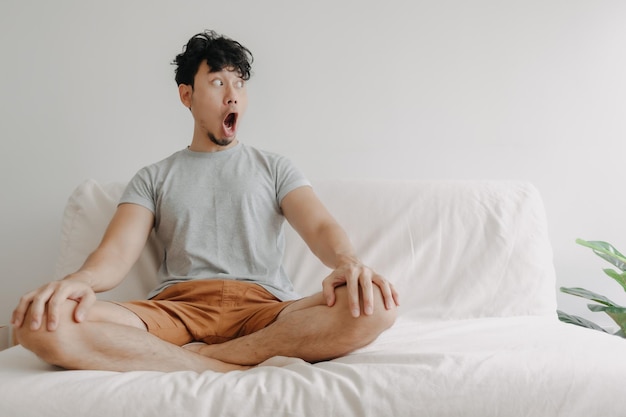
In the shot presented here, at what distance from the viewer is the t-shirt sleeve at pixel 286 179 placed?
1.74m

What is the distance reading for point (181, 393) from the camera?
105 centimetres

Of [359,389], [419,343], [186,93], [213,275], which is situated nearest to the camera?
[359,389]

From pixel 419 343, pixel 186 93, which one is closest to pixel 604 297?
pixel 419 343

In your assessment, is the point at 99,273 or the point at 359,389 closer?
the point at 359,389

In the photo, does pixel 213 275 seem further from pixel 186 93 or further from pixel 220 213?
pixel 186 93

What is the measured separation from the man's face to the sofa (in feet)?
1.14

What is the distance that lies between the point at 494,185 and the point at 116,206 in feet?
3.79

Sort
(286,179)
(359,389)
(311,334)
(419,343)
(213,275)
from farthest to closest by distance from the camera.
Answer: (286,179) < (213,275) < (419,343) < (311,334) < (359,389)

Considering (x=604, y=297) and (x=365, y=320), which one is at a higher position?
(x=365, y=320)

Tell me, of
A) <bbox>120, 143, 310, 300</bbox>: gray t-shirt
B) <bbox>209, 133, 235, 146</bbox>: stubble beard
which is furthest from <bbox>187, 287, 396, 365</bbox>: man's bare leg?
<bbox>209, 133, 235, 146</bbox>: stubble beard

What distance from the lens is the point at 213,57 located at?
6.00ft

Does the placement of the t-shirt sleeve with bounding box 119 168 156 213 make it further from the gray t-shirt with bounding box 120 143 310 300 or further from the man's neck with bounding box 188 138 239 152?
the man's neck with bounding box 188 138 239 152

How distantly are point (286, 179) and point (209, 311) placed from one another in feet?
1.48

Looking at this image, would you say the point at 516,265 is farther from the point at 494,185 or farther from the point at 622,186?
the point at 622,186
